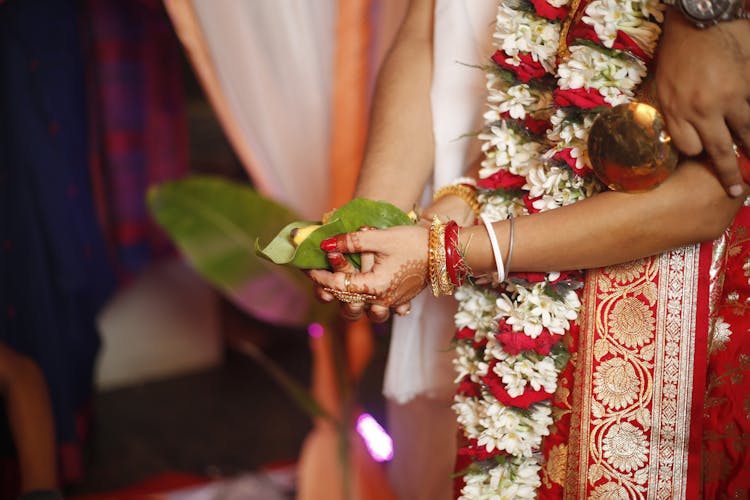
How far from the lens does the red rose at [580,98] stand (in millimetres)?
A: 971

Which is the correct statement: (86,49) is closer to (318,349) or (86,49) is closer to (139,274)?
(139,274)

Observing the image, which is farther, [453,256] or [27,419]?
[27,419]

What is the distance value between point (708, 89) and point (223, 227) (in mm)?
1547

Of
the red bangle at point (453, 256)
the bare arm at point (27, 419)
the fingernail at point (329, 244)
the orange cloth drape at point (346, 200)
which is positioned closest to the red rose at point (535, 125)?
the red bangle at point (453, 256)

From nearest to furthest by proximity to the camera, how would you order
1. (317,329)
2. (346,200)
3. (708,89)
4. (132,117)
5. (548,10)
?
(708,89) → (548,10) → (346,200) → (317,329) → (132,117)

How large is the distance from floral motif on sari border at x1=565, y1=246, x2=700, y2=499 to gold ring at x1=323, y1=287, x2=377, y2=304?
11.6 inches

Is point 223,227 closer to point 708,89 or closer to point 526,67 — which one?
point 526,67

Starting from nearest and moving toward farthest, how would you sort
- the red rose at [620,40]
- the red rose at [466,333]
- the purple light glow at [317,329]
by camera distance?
1. the red rose at [620,40]
2. the red rose at [466,333]
3. the purple light glow at [317,329]

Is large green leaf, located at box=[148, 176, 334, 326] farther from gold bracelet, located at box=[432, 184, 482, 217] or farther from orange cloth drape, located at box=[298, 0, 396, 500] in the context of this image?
gold bracelet, located at box=[432, 184, 482, 217]

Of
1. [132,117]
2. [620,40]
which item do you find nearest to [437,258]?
[620,40]

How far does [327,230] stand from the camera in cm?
101

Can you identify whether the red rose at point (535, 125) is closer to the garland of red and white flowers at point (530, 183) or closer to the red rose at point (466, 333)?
the garland of red and white flowers at point (530, 183)

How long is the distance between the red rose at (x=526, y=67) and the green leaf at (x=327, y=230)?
0.87 ft

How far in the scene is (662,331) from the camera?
981mm
